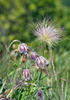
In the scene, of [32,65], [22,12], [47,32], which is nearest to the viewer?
[32,65]

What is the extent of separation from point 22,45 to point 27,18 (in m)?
11.0

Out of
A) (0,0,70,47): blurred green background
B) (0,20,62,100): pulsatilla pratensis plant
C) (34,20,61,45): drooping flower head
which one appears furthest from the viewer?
(0,0,70,47): blurred green background

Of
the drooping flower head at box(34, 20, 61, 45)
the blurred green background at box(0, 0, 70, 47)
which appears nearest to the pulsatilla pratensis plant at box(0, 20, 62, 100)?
the drooping flower head at box(34, 20, 61, 45)

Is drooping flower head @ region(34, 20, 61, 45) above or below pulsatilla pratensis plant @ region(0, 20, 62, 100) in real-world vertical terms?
above

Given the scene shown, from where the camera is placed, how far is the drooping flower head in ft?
7.52

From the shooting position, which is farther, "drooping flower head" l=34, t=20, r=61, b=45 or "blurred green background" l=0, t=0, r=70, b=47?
"blurred green background" l=0, t=0, r=70, b=47

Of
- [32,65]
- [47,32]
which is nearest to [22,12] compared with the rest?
[47,32]

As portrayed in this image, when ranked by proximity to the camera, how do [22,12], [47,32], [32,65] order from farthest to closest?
[22,12]
[47,32]
[32,65]

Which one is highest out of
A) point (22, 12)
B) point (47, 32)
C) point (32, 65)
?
point (22, 12)

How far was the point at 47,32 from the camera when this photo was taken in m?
2.33

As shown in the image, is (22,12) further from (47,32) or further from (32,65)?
(32,65)

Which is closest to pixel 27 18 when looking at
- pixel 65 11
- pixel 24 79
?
pixel 65 11

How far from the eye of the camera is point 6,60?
7.52 ft

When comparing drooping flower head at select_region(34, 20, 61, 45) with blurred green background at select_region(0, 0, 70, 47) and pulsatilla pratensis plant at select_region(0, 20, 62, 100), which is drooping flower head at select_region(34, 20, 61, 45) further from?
blurred green background at select_region(0, 0, 70, 47)
